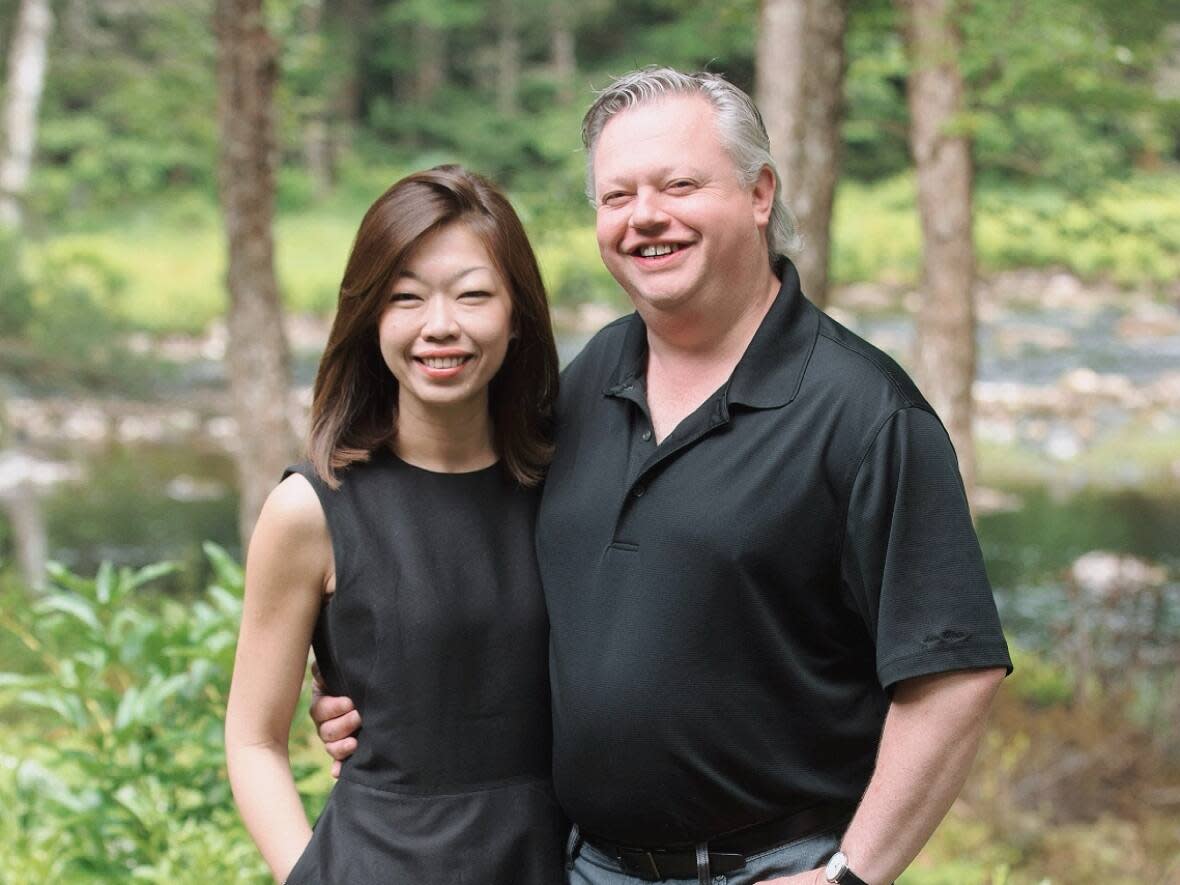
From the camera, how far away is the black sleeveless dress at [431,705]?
1934 mm

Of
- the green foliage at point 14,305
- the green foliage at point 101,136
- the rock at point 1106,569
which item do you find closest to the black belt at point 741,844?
the rock at point 1106,569

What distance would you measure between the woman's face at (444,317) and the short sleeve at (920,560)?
56 cm

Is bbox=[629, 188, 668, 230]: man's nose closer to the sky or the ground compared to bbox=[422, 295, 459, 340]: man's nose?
closer to the sky

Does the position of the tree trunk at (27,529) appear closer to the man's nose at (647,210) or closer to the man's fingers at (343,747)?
the man's fingers at (343,747)

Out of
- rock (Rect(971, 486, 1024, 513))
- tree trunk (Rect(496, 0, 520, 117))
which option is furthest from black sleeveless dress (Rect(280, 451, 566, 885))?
tree trunk (Rect(496, 0, 520, 117))

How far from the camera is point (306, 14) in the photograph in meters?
14.8

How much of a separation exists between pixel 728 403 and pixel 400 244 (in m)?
0.49

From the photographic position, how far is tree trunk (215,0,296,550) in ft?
18.2

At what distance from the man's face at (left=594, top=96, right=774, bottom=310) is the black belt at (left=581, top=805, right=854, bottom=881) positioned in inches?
27.2

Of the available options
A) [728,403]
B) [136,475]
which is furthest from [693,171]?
[136,475]

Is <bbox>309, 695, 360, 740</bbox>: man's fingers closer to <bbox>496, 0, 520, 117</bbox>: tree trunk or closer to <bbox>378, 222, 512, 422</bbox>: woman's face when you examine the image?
<bbox>378, 222, 512, 422</bbox>: woman's face

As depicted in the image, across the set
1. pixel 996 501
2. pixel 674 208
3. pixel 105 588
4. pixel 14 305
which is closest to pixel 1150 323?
pixel 996 501

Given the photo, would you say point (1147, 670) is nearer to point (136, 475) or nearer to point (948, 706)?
point (948, 706)

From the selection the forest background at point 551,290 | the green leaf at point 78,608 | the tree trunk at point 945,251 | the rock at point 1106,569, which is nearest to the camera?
the green leaf at point 78,608
